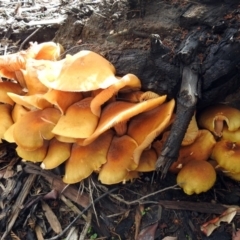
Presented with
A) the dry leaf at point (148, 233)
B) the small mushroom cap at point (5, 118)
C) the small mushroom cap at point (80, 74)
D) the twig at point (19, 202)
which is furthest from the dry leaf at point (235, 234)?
the small mushroom cap at point (5, 118)

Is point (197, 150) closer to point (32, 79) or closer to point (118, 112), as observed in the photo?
point (118, 112)

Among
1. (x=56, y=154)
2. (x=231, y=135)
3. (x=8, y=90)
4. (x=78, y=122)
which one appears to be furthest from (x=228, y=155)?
(x=8, y=90)

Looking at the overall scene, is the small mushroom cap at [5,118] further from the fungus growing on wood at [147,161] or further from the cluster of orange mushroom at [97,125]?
the fungus growing on wood at [147,161]

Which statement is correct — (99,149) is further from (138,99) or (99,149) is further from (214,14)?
(214,14)

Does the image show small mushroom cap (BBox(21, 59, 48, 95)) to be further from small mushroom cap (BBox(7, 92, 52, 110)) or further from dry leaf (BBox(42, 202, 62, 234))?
dry leaf (BBox(42, 202, 62, 234))

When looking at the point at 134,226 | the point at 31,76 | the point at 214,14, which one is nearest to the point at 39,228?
the point at 134,226

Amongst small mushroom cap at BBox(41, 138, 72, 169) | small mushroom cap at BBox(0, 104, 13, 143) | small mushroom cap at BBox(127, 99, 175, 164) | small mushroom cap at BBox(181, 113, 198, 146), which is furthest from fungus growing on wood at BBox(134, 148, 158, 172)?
small mushroom cap at BBox(0, 104, 13, 143)
